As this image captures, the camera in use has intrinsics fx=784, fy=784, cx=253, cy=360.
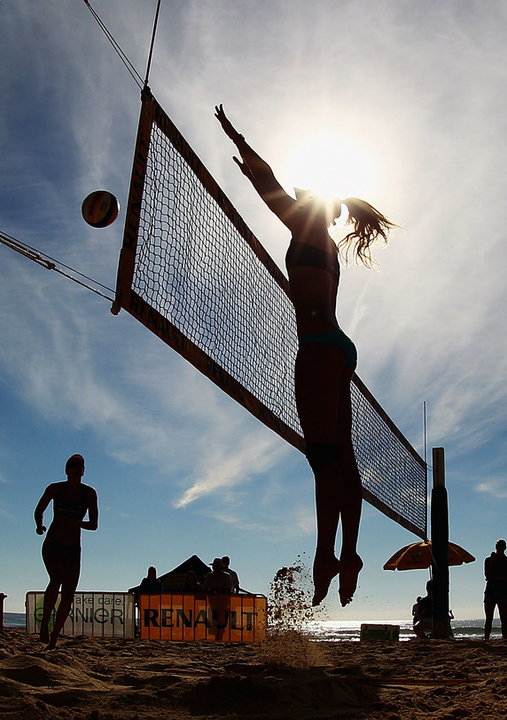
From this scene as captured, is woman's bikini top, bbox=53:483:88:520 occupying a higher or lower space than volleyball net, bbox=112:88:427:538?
lower

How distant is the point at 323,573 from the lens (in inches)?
133

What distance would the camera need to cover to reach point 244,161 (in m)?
3.66

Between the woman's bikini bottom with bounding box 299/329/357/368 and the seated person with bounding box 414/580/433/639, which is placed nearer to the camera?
the woman's bikini bottom with bounding box 299/329/357/368

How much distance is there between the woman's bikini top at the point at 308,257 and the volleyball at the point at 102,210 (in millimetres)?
2139

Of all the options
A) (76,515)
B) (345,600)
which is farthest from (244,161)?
(76,515)

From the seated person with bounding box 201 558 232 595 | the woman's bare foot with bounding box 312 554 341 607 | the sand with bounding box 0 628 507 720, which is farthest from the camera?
the seated person with bounding box 201 558 232 595

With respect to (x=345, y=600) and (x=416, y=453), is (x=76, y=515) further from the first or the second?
(x=416, y=453)

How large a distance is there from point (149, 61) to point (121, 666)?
11.7ft

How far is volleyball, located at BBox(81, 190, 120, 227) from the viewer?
535cm

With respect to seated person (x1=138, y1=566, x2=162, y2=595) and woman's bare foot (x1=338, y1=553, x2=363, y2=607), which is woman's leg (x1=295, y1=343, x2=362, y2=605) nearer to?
woman's bare foot (x1=338, y1=553, x2=363, y2=607)

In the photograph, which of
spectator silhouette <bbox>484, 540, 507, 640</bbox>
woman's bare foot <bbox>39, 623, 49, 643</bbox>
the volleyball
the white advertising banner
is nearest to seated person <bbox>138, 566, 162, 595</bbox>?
the white advertising banner

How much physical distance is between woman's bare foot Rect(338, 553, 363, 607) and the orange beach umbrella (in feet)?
30.5

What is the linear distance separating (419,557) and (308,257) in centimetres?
1048

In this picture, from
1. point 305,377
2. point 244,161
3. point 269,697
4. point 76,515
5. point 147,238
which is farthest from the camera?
point 76,515
